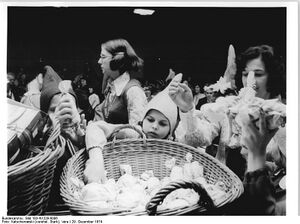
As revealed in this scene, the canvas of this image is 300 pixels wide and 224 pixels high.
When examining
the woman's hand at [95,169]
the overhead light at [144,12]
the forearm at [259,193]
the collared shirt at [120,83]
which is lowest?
the forearm at [259,193]

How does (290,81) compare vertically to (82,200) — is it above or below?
above

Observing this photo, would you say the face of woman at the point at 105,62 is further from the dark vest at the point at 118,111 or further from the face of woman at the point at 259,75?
the face of woman at the point at 259,75

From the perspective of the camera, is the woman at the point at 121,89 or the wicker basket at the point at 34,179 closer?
the wicker basket at the point at 34,179

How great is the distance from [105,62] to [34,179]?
27.9 inches

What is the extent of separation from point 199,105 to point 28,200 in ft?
3.33

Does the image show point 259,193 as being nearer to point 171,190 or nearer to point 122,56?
point 171,190

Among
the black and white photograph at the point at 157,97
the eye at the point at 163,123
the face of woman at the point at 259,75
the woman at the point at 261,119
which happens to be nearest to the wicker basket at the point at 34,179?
the black and white photograph at the point at 157,97

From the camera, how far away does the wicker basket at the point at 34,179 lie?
78.8 inches

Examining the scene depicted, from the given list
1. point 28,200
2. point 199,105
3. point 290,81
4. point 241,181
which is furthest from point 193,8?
point 28,200

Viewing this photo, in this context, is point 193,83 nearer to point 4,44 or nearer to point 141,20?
point 141,20

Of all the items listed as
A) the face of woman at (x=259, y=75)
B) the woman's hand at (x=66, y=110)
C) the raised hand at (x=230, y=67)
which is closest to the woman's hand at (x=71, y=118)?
the woman's hand at (x=66, y=110)

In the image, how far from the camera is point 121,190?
2152 millimetres

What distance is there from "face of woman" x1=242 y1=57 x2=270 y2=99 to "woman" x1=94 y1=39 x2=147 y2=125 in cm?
58

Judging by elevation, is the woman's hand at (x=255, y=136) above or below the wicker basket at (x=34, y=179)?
above
